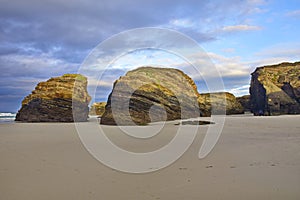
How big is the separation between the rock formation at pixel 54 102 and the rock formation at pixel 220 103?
9117 mm

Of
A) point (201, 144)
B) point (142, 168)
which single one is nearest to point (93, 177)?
point (142, 168)

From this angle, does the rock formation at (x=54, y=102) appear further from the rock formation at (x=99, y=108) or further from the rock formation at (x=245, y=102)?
the rock formation at (x=245, y=102)

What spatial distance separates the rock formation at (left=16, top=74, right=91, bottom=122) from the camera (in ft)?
56.5

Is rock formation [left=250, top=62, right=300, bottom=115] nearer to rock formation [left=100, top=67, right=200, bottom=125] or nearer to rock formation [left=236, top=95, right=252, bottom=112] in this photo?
rock formation [left=236, top=95, right=252, bottom=112]

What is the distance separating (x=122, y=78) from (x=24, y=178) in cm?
1038

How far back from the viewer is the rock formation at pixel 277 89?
16.1m

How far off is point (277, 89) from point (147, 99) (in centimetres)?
1002

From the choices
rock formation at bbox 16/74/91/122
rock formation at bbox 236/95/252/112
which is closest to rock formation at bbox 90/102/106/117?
rock formation at bbox 16/74/91/122

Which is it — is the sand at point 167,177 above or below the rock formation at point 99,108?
below

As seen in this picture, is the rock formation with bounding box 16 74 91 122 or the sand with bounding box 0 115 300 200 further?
the rock formation with bounding box 16 74 91 122

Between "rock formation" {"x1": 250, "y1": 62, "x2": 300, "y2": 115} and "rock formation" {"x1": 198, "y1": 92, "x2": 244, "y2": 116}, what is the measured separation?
170 cm

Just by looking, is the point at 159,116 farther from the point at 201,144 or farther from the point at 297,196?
the point at 297,196

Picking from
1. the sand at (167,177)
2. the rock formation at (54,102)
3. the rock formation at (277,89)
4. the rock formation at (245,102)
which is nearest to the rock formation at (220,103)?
the rock formation at (277,89)

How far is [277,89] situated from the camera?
1692cm
